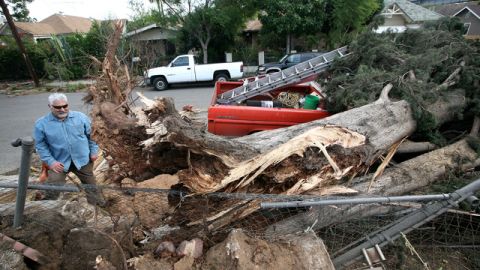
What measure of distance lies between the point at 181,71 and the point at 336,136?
1344 centimetres

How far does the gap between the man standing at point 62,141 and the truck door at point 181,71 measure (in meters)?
12.4

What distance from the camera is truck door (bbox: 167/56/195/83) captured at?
15.8m

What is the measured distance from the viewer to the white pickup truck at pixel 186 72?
623 inches

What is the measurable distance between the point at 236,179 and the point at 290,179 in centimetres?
61

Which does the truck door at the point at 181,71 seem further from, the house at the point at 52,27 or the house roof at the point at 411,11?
the house at the point at 52,27

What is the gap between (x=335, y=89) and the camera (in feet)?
19.3

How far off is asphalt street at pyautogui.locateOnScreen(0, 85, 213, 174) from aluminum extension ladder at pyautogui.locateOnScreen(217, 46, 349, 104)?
1.73 meters

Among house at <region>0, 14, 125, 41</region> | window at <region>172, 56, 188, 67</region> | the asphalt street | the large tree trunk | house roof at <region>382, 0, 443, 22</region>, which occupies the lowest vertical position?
the asphalt street

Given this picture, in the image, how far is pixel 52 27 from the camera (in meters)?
38.3

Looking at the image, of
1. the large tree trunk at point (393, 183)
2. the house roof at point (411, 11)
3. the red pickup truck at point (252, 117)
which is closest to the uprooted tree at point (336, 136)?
the large tree trunk at point (393, 183)

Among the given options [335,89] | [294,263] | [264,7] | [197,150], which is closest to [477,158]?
[335,89]

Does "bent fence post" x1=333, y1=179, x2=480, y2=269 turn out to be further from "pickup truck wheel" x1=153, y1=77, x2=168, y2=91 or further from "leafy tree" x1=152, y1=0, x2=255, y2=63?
"leafy tree" x1=152, y1=0, x2=255, y2=63

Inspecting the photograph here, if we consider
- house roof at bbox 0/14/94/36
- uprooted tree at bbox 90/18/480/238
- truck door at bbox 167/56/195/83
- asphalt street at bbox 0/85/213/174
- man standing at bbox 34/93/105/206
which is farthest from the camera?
house roof at bbox 0/14/94/36

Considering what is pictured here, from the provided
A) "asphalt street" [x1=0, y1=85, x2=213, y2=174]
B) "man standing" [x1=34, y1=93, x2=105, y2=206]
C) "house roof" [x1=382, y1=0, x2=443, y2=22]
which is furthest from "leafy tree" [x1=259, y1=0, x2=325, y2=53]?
"man standing" [x1=34, y1=93, x2=105, y2=206]
